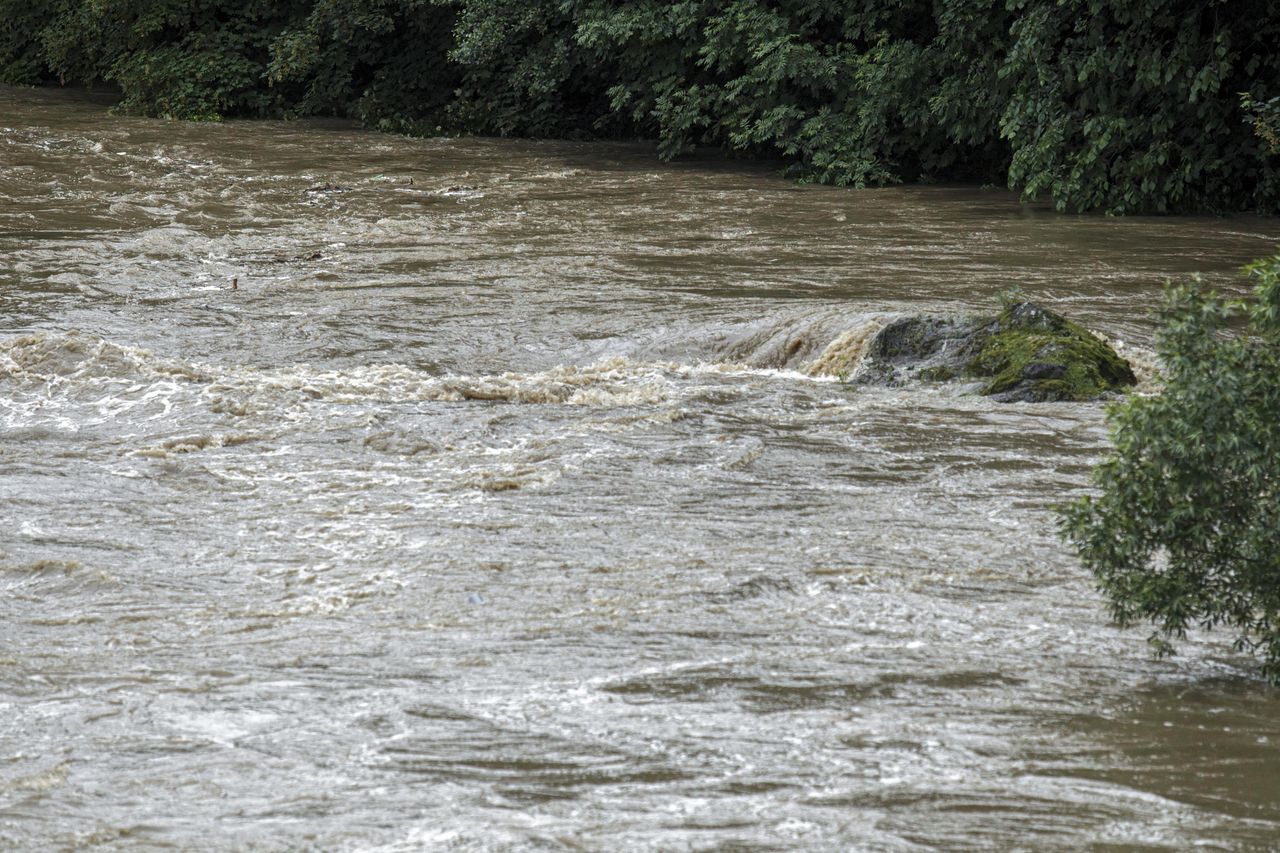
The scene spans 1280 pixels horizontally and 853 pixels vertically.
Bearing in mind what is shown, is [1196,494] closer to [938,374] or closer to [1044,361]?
[1044,361]

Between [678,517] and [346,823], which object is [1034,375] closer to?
[678,517]

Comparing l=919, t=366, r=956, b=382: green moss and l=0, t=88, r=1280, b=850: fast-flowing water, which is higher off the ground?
l=919, t=366, r=956, b=382: green moss

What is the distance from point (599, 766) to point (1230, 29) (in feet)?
47.9

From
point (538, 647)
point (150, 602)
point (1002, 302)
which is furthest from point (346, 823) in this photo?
point (1002, 302)

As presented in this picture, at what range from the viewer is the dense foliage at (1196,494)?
18.1ft

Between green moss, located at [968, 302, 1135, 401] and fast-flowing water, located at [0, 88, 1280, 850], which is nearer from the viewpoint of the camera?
fast-flowing water, located at [0, 88, 1280, 850]

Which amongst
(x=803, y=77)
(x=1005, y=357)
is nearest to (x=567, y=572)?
(x=1005, y=357)

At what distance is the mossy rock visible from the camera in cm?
1025

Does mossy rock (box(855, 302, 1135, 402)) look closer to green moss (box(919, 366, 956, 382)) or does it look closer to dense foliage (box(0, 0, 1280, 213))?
green moss (box(919, 366, 956, 382))

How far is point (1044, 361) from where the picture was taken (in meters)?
10.3

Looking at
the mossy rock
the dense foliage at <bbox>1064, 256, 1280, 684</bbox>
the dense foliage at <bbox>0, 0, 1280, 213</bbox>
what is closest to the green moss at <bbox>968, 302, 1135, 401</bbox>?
the mossy rock

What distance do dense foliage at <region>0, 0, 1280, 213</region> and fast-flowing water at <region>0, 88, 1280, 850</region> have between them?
2581 mm

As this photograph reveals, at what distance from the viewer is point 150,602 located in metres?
6.76

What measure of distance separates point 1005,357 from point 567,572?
4617 mm
